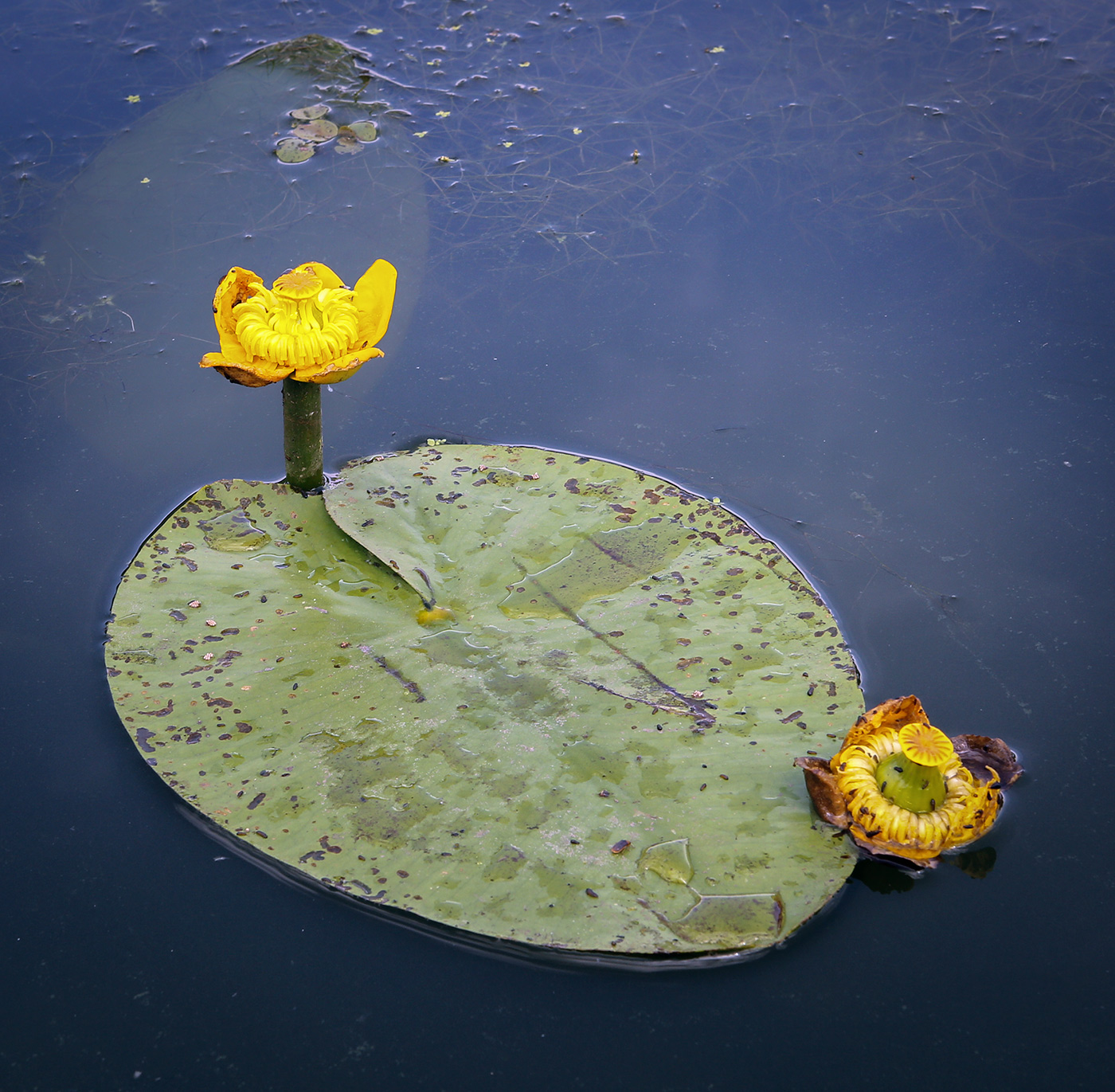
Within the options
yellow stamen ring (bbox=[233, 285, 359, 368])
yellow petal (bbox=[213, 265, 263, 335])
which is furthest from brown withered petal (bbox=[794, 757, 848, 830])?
yellow petal (bbox=[213, 265, 263, 335])

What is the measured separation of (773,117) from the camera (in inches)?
203

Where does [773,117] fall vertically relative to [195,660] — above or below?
above

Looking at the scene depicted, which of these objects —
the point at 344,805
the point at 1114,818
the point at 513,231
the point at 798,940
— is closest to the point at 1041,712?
the point at 1114,818

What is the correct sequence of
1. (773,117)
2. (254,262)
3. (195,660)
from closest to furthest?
(195,660), (254,262), (773,117)

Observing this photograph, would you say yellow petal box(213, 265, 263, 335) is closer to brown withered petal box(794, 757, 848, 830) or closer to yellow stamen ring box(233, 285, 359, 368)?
yellow stamen ring box(233, 285, 359, 368)

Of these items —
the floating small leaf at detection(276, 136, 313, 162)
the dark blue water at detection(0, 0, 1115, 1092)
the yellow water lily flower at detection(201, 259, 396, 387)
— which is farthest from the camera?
the floating small leaf at detection(276, 136, 313, 162)

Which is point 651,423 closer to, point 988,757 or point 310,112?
point 988,757

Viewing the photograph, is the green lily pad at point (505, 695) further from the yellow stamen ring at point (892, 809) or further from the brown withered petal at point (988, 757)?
the brown withered petal at point (988, 757)

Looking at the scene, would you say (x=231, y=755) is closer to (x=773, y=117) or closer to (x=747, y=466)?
(x=747, y=466)

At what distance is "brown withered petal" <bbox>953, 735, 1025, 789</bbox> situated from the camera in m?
2.71

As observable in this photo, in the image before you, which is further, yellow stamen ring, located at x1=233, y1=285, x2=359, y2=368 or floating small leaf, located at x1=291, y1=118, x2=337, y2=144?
floating small leaf, located at x1=291, y1=118, x2=337, y2=144

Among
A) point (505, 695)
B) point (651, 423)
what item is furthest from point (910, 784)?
point (651, 423)

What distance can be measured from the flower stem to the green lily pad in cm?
8

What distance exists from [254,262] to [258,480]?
1.31 m
